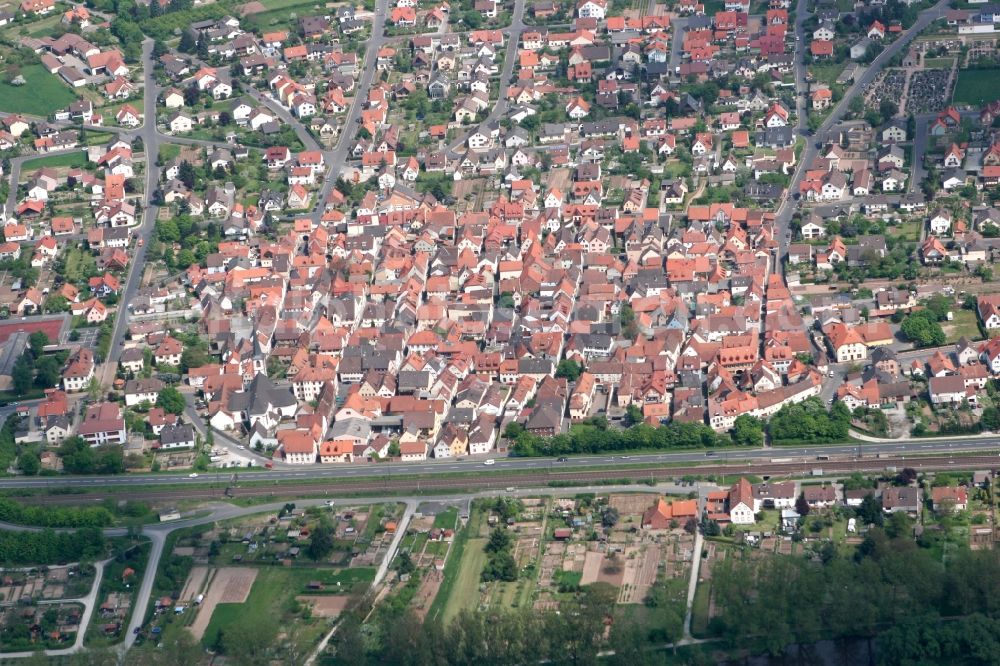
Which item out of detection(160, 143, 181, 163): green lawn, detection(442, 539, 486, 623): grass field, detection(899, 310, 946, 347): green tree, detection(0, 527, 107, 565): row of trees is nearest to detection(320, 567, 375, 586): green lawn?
detection(442, 539, 486, 623): grass field

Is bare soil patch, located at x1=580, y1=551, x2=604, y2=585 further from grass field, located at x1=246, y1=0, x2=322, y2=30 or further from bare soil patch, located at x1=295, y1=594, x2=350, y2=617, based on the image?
grass field, located at x1=246, y1=0, x2=322, y2=30

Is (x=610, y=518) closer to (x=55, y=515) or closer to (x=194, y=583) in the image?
(x=194, y=583)

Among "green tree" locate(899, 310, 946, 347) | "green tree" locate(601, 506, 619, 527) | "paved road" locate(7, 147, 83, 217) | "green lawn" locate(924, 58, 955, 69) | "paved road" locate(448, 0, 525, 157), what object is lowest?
"paved road" locate(7, 147, 83, 217)

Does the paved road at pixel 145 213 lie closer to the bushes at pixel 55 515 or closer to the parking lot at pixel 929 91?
the bushes at pixel 55 515

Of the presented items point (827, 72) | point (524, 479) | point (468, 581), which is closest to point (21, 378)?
point (524, 479)

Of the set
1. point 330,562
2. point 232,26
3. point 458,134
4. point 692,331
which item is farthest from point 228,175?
point 330,562

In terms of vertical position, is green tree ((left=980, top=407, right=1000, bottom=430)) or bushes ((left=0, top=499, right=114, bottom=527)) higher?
green tree ((left=980, top=407, right=1000, bottom=430))

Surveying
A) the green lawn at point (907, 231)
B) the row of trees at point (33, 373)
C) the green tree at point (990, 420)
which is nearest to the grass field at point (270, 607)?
the row of trees at point (33, 373)
